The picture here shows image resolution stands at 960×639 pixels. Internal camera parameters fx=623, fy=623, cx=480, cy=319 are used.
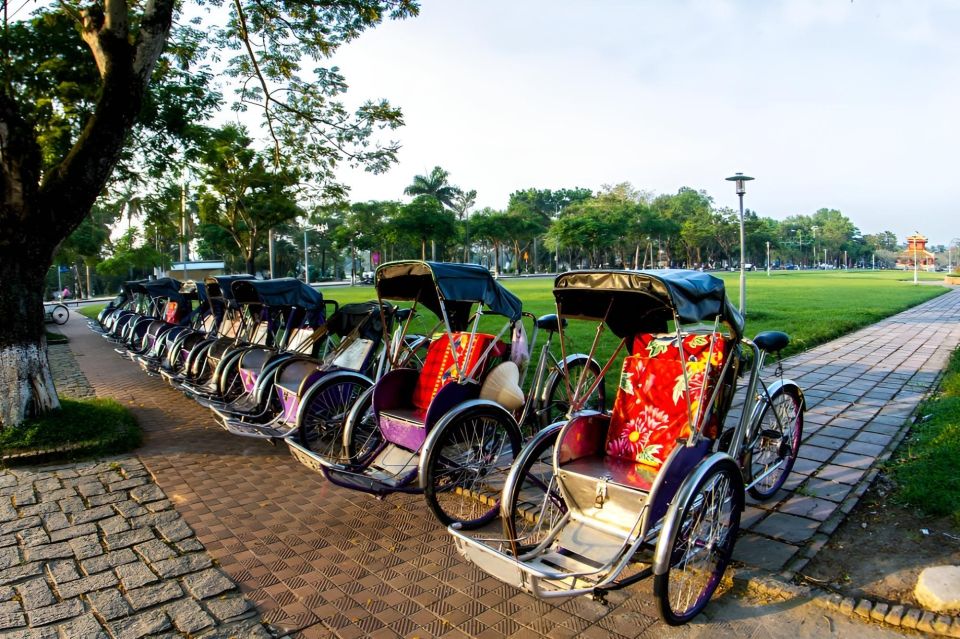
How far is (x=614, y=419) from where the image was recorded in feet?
12.9

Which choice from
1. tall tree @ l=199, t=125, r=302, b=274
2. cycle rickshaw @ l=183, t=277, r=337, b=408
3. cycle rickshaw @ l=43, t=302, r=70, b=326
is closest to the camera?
cycle rickshaw @ l=183, t=277, r=337, b=408

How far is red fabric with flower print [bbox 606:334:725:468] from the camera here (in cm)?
377

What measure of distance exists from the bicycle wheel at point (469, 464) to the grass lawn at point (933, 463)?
272cm

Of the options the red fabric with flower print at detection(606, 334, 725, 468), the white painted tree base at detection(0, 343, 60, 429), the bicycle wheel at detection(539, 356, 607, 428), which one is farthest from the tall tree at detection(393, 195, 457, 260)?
the red fabric with flower print at detection(606, 334, 725, 468)

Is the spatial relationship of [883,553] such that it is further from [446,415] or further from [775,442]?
[446,415]

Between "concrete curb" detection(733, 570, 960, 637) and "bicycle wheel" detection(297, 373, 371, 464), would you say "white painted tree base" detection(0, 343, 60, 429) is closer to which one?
"bicycle wheel" detection(297, 373, 371, 464)

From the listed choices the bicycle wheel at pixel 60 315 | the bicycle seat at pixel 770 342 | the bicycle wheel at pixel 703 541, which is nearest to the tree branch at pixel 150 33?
the bicycle seat at pixel 770 342

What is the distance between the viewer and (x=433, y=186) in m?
51.9

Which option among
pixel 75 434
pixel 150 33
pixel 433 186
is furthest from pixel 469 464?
pixel 433 186

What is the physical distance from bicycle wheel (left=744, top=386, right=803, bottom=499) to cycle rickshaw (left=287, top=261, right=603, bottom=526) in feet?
4.18

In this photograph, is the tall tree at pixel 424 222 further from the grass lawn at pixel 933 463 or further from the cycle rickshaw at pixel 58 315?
the grass lawn at pixel 933 463

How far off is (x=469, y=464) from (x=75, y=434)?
160 inches

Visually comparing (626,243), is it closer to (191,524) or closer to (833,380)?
(833,380)

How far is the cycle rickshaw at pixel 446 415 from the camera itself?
426 cm
